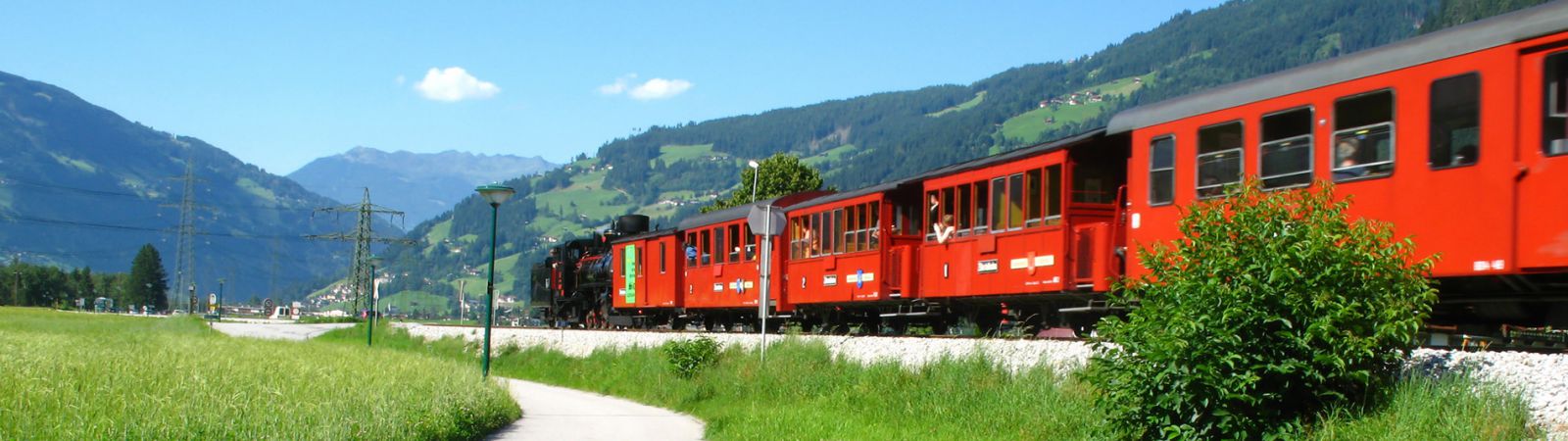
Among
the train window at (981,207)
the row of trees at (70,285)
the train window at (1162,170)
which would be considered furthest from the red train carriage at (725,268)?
the row of trees at (70,285)

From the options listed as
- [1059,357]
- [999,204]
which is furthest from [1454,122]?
[999,204]

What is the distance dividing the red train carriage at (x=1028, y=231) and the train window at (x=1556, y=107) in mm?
6447

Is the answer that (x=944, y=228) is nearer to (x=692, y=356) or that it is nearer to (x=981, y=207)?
(x=981, y=207)

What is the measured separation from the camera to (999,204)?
20188 mm

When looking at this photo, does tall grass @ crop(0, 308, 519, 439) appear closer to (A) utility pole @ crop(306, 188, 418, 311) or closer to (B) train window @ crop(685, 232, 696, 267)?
(B) train window @ crop(685, 232, 696, 267)

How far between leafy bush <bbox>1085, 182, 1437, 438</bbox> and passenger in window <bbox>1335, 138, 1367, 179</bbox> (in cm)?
233

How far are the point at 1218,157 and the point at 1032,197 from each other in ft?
14.3

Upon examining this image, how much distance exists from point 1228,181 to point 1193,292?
419cm

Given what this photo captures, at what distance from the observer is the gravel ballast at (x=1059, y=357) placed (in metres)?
9.45

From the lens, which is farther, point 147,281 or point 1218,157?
point 147,281

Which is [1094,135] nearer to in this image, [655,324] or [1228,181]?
[1228,181]

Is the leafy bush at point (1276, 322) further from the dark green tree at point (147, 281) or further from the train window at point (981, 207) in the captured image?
the dark green tree at point (147, 281)

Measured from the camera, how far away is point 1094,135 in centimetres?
1814

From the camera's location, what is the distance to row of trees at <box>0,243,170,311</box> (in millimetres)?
155750
